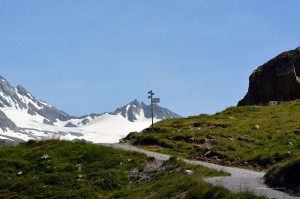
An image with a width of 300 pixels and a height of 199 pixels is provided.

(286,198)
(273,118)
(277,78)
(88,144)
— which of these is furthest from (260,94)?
(286,198)

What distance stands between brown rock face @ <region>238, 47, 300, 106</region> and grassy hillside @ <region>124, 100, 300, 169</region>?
708 cm

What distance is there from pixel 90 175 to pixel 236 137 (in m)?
13.7

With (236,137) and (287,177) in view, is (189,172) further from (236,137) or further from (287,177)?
(236,137)

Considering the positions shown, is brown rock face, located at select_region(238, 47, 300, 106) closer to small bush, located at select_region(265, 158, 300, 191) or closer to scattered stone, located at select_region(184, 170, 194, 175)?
scattered stone, located at select_region(184, 170, 194, 175)

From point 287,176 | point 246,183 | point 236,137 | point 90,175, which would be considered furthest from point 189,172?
point 236,137

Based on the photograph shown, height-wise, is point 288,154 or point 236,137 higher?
point 236,137

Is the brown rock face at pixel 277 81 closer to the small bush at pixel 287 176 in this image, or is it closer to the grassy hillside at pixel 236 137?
the grassy hillside at pixel 236 137

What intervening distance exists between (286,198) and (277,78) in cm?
4095

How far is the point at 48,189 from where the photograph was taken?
29828 millimetres

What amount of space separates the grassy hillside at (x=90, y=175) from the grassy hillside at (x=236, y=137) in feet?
18.5

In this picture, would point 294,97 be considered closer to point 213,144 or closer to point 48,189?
point 213,144

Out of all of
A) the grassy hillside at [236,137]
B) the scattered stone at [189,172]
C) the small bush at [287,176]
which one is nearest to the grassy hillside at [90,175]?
the scattered stone at [189,172]

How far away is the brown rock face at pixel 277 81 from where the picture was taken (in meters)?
59.2

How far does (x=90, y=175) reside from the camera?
31.4 metres
